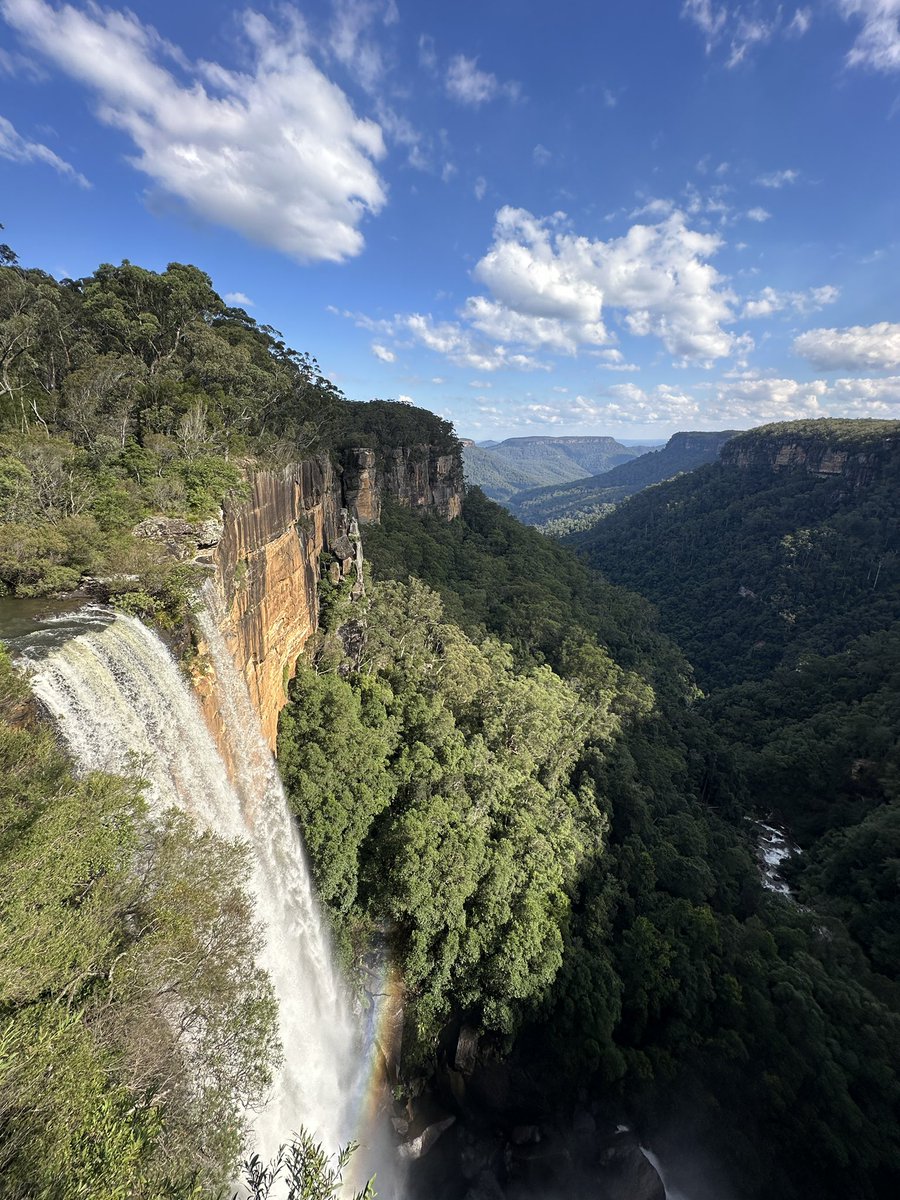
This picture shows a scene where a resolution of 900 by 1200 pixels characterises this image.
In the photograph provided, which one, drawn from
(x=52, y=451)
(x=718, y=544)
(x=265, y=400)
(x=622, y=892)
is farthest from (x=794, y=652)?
(x=52, y=451)

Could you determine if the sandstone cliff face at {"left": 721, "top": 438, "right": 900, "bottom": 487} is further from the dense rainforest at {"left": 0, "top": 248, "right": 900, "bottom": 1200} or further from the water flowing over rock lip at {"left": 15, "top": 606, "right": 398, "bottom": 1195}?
the water flowing over rock lip at {"left": 15, "top": 606, "right": 398, "bottom": 1195}

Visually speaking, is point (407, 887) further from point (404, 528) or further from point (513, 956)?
point (404, 528)

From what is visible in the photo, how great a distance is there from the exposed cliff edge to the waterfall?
101m

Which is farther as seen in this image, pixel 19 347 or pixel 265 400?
pixel 265 400

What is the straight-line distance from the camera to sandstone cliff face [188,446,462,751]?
17.4 metres

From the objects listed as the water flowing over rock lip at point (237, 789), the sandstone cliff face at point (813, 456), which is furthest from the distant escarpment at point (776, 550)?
the water flowing over rock lip at point (237, 789)

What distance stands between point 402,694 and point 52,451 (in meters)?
19.1

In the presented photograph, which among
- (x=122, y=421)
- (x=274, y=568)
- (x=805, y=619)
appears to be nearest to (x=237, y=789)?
(x=274, y=568)

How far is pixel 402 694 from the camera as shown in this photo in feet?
94.5

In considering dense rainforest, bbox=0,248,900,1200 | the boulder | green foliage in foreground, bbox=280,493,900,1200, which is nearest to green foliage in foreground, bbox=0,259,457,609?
dense rainforest, bbox=0,248,900,1200

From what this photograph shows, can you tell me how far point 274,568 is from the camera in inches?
879

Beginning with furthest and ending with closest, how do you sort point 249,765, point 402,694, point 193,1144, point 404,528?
1. point 404,528
2. point 402,694
3. point 249,765
4. point 193,1144

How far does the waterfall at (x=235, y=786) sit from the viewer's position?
33.0ft

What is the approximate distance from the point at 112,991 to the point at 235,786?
7.68 m
